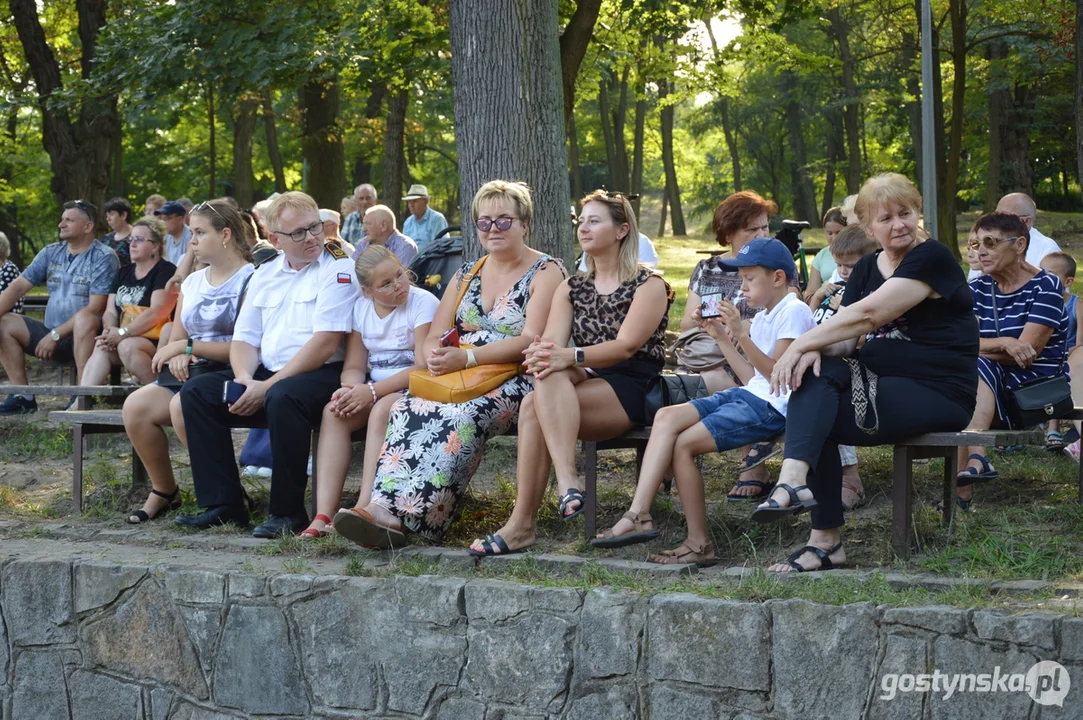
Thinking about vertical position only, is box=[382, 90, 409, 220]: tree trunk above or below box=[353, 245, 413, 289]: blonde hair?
above

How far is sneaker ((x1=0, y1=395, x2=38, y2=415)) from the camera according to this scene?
8.97m

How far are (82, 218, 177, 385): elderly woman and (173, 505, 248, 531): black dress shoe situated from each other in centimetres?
246

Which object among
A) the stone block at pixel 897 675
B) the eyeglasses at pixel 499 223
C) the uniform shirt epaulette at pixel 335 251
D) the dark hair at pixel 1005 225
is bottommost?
the stone block at pixel 897 675

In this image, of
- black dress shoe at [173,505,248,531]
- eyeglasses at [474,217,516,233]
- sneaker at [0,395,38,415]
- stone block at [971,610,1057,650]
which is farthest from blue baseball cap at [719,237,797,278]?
sneaker at [0,395,38,415]

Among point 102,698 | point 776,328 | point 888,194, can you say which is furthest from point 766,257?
point 102,698

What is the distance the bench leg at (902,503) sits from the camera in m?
4.39

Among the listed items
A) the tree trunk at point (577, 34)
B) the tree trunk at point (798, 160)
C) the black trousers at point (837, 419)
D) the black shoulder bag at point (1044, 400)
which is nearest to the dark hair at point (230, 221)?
the black trousers at point (837, 419)

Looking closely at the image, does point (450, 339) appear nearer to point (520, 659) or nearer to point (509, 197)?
point (509, 197)

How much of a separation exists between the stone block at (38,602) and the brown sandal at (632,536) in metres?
2.41

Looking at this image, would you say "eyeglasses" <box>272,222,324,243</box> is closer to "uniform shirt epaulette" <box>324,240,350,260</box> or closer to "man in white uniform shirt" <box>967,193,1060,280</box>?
"uniform shirt epaulette" <box>324,240,350,260</box>

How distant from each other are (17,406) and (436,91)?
26.7 feet

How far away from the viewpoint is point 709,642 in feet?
12.8

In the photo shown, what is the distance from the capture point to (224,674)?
4867 mm

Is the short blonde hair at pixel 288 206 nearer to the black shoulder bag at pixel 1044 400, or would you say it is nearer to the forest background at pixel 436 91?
the forest background at pixel 436 91
